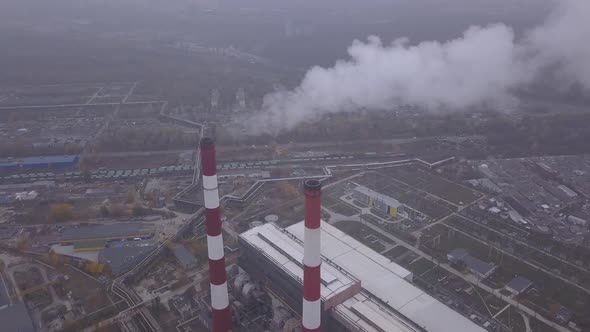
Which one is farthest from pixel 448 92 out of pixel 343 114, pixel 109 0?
pixel 109 0

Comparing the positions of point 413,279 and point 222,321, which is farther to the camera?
point 413,279

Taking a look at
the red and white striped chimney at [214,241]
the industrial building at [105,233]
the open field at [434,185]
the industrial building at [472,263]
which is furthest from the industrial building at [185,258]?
Answer: the open field at [434,185]

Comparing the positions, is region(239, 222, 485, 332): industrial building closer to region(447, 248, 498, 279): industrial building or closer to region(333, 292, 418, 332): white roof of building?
region(333, 292, 418, 332): white roof of building

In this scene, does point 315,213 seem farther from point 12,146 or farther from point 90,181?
point 12,146

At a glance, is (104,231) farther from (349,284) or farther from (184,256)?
(349,284)

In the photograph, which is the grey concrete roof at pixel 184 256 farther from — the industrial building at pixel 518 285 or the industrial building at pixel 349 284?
the industrial building at pixel 518 285

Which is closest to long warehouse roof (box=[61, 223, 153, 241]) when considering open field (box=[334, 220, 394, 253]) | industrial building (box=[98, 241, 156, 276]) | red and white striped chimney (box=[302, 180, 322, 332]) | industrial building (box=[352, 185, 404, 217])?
industrial building (box=[98, 241, 156, 276])

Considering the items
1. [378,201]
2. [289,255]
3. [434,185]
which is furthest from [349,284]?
[434,185]
